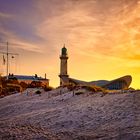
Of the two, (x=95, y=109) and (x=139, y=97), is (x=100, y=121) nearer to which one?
(x=95, y=109)

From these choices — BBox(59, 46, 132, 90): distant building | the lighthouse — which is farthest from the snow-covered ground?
the lighthouse

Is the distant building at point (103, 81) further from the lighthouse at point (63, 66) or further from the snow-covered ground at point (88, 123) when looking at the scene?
the snow-covered ground at point (88, 123)

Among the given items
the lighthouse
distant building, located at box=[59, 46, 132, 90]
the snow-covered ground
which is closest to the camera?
the snow-covered ground

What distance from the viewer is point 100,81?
326ft

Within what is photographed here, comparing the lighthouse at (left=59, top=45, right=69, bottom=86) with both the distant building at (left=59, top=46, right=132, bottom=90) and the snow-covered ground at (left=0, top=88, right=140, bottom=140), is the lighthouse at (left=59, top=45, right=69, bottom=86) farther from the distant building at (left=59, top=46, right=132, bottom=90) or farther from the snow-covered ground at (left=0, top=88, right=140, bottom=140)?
the snow-covered ground at (left=0, top=88, right=140, bottom=140)

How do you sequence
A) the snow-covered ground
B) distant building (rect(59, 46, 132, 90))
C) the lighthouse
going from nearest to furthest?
the snow-covered ground, distant building (rect(59, 46, 132, 90)), the lighthouse

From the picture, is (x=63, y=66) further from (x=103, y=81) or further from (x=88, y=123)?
(x=88, y=123)

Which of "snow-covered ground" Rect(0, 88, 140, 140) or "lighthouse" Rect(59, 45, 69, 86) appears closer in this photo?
"snow-covered ground" Rect(0, 88, 140, 140)

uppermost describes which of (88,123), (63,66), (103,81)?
(63,66)

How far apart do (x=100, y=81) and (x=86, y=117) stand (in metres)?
82.5

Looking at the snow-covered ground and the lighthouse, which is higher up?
the lighthouse

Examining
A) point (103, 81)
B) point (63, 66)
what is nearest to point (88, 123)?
point (103, 81)

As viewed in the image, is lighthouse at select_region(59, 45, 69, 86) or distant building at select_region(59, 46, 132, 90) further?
lighthouse at select_region(59, 45, 69, 86)

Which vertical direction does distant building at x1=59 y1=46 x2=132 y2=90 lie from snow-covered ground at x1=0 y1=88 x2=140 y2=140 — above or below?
above
